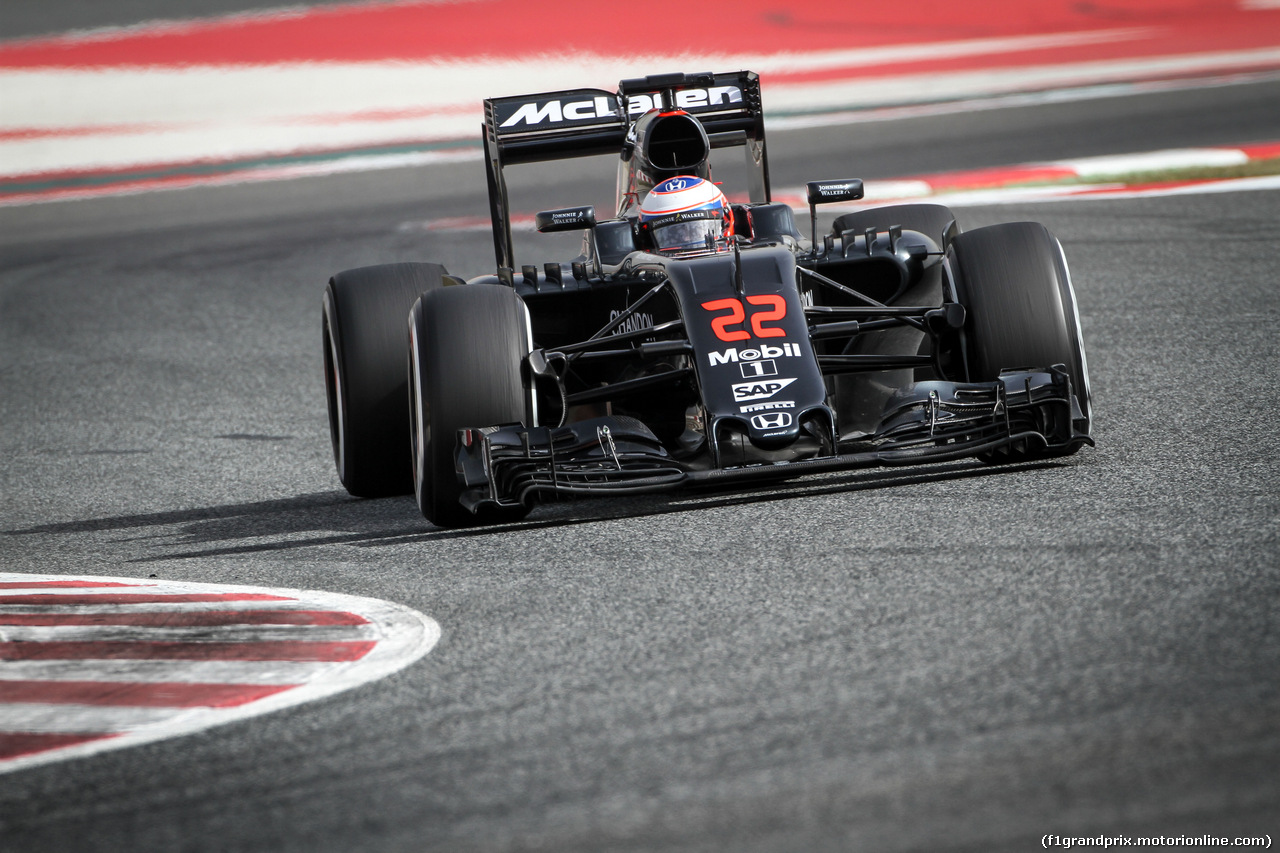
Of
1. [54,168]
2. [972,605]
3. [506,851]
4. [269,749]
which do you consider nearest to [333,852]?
[506,851]

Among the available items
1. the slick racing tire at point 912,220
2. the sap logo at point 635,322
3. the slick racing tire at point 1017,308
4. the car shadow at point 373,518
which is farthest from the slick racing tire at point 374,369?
the slick racing tire at point 1017,308

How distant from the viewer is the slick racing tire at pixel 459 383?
6.24 m

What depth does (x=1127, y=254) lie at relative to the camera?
12859 mm

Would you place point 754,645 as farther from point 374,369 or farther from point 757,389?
point 374,369

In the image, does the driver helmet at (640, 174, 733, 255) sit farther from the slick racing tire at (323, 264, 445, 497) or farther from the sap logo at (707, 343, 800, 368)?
the sap logo at (707, 343, 800, 368)

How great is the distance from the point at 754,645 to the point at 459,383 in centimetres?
229

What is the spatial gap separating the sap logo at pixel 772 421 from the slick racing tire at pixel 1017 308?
96cm

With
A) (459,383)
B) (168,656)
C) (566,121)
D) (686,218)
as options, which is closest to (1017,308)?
(686,218)

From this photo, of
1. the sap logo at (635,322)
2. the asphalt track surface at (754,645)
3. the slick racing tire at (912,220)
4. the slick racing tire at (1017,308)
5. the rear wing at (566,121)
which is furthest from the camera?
the slick racing tire at (912,220)

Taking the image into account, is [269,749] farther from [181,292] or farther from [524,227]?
[524,227]

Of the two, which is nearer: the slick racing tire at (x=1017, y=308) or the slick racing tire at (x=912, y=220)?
the slick racing tire at (x=1017, y=308)

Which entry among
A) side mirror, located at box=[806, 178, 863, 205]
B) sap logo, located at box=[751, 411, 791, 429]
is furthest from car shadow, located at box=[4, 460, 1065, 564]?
side mirror, located at box=[806, 178, 863, 205]

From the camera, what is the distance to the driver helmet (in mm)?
7355

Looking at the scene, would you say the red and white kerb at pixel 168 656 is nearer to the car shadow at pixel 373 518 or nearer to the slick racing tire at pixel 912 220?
the car shadow at pixel 373 518
